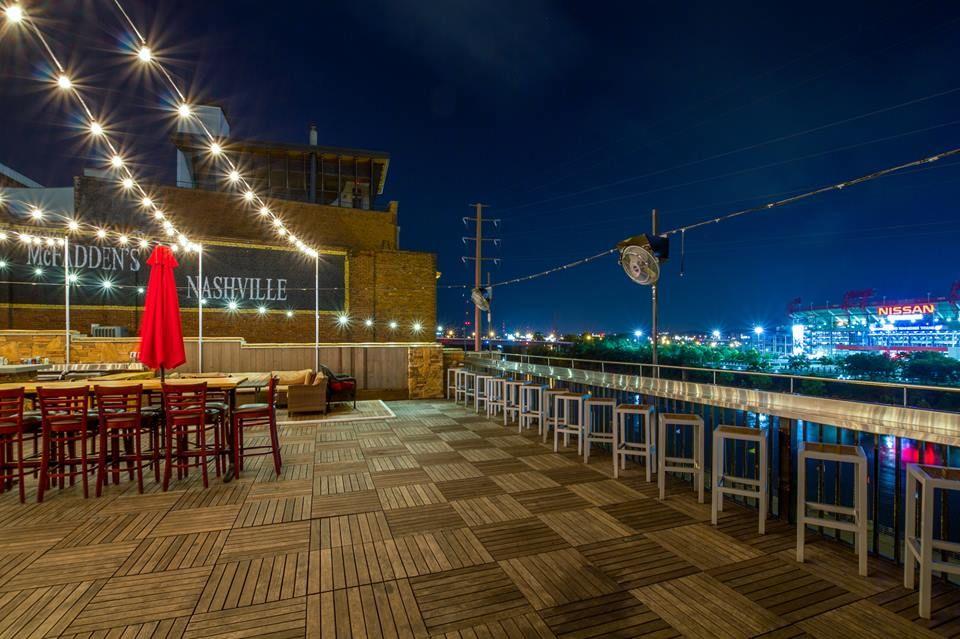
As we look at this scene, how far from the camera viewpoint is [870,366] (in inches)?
1709

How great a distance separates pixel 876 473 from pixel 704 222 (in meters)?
3.69

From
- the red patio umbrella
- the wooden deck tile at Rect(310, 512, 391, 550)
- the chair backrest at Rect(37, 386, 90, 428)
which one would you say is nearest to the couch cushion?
the red patio umbrella

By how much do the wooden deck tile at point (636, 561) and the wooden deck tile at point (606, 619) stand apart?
233 mm

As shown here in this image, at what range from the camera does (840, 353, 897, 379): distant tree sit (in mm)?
43500

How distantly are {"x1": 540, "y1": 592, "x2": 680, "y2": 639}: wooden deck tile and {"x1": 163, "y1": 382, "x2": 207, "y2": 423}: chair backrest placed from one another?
390 centimetres

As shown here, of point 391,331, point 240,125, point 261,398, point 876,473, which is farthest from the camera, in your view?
point 240,125

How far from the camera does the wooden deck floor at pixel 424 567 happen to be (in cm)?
228

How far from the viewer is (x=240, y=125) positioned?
2056 centimetres

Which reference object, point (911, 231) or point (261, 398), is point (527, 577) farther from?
point (911, 231)

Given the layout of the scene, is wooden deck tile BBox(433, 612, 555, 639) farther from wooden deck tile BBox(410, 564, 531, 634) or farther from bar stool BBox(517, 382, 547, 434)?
bar stool BBox(517, 382, 547, 434)

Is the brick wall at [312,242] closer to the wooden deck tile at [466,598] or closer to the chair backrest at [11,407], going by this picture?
the chair backrest at [11,407]

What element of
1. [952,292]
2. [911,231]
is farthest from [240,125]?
[911,231]

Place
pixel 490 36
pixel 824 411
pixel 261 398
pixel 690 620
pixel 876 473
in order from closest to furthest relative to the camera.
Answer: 1. pixel 690 620
2. pixel 876 473
3. pixel 824 411
4. pixel 261 398
5. pixel 490 36

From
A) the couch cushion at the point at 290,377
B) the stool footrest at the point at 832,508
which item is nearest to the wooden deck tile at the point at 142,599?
the stool footrest at the point at 832,508
